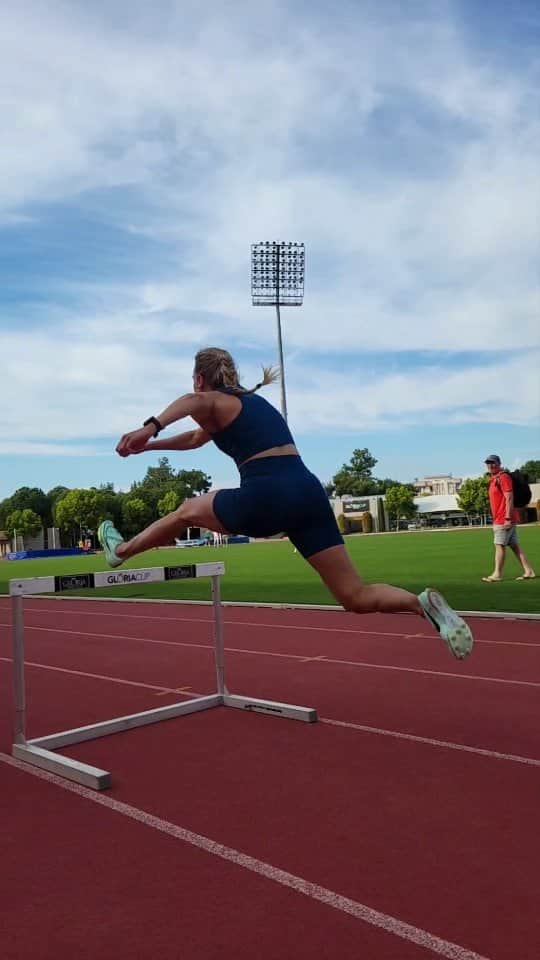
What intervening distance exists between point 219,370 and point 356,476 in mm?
124703

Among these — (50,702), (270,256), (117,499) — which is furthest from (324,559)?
(117,499)

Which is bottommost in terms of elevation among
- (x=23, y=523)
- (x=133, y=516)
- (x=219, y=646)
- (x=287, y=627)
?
(x=287, y=627)

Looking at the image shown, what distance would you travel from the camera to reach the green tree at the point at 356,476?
124062 millimetres

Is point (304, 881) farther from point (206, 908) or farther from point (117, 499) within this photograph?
point (117, 499)

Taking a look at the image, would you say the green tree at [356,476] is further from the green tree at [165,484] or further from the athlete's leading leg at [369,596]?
the athlete's leading leg at [369,596]

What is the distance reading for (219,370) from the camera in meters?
3.72

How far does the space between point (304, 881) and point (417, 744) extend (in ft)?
5.80

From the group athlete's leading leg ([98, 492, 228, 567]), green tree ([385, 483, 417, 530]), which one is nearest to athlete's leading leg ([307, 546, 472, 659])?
athlete's leading leg ([98, 492, 228, 567])

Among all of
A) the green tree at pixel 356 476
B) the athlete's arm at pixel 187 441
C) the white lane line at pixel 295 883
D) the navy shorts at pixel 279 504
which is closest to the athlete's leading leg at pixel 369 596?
the navy shorts at pixel 279 504

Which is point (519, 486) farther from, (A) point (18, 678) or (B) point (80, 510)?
(B) point (80, 510)

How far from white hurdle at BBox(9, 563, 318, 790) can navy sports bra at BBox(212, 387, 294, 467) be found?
149 centimetres

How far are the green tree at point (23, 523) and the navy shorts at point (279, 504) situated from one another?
86450 millimetres

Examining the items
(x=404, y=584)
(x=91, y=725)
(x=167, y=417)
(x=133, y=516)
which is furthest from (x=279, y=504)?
(x=133, y=516)

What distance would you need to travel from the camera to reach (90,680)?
690 centimetres
